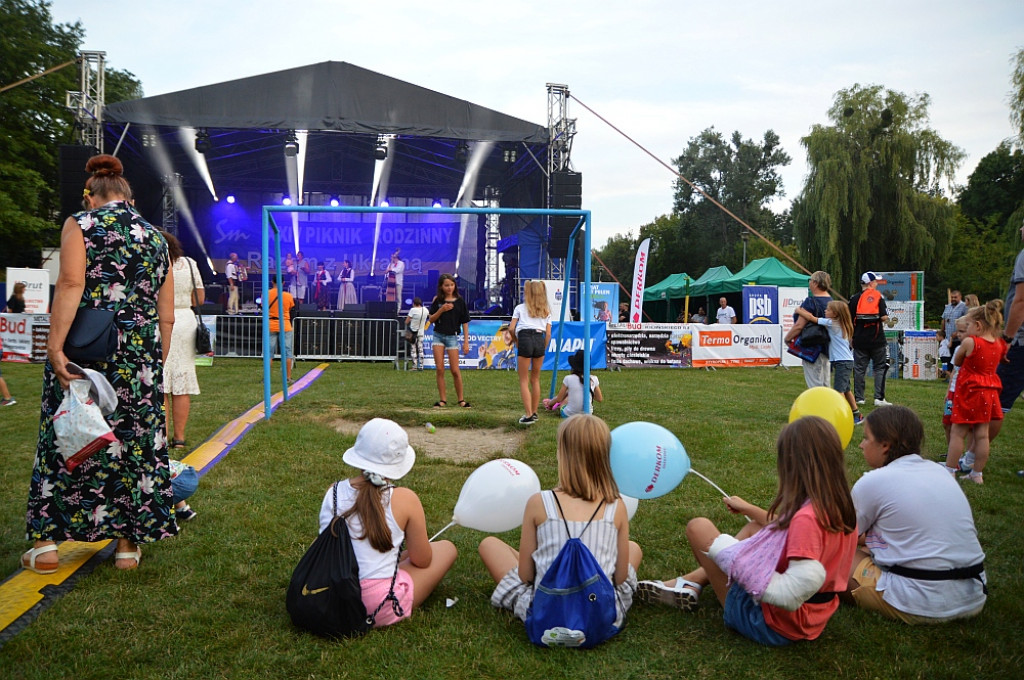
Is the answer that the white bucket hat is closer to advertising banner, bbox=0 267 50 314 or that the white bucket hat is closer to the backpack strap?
the backpack strap

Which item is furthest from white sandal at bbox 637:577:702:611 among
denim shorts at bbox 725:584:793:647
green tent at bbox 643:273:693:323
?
green tent at bbox 643:273:693:323

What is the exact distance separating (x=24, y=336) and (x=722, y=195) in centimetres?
6188

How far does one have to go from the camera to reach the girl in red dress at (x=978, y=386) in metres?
5.45

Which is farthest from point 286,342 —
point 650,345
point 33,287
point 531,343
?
point 33,287

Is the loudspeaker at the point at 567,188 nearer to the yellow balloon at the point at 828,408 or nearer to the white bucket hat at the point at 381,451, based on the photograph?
the yellow balloon at the point at 828,408

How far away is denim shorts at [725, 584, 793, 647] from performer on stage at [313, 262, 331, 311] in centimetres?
2050

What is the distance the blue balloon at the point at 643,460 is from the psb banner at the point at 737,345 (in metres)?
13.6

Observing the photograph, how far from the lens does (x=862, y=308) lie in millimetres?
9133

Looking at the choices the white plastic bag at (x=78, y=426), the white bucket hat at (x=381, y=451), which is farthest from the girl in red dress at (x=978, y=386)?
the white plastic bag at (x=78, y=426)

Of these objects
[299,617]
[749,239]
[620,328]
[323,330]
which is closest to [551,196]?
[620,328]

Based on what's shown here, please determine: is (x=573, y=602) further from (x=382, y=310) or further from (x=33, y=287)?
(x=33, y=287)

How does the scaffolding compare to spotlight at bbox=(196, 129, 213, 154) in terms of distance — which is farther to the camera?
spotlight at bbox=(196, 129, 213, 154)

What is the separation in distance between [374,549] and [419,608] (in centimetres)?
46

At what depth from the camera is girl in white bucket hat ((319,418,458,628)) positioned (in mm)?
2787
